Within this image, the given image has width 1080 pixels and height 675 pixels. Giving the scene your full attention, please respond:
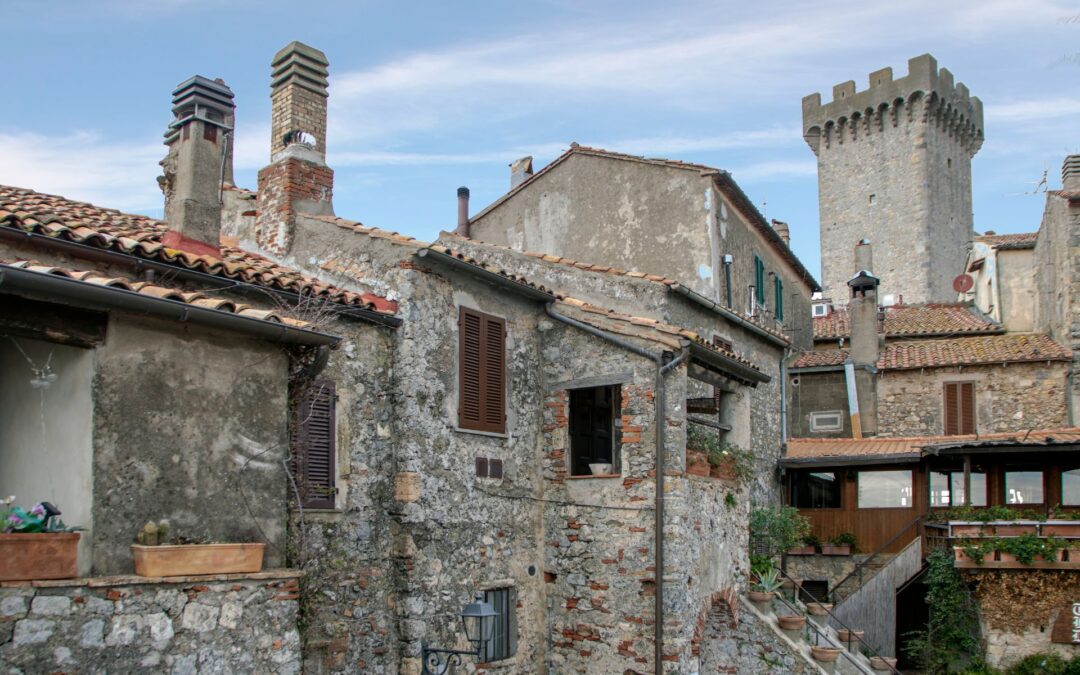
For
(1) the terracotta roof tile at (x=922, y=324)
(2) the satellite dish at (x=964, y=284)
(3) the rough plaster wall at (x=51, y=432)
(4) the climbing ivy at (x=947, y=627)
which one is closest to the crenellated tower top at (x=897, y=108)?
(2) the satellite dish at (x=964, y=284)

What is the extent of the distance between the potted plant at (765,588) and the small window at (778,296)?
29.0ft

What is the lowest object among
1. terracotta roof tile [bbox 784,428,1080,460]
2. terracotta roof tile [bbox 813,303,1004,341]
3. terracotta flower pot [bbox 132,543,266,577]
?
terracotta flower pot [bbox 132,543,266,577]

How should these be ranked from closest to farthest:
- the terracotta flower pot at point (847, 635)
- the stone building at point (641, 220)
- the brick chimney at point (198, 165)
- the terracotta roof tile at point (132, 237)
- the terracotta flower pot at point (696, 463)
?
the terracotta roof tile at point (132, 237)
the brick chimney at point (198, 165)
the terracotta flower pot at point (696, 463)
the terracotta flower pot at point (847, 635)
the stone building at point (641, 220)

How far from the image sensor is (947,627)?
19672mm

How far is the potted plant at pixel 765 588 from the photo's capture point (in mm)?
15922

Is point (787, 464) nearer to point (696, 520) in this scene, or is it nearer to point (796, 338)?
point (796, 338)

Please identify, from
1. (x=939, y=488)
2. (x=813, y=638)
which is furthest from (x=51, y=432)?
(x=939, y=488)

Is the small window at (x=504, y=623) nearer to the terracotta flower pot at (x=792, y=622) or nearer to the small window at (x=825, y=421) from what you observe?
the terracotta flower pot at (x=792, y=622)

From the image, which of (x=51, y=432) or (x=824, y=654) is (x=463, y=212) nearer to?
(x=824, y=654)

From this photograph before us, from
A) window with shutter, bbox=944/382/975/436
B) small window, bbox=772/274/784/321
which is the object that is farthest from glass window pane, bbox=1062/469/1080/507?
small window, bbox=772/274/784/321

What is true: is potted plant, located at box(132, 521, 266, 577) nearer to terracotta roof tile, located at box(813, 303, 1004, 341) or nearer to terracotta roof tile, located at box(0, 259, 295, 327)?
terracotta roof tile, located at box(0, 259, 295, 327)

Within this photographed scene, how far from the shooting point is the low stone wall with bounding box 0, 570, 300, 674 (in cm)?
595

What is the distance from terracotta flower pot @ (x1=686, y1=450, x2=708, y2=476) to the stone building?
221 inches

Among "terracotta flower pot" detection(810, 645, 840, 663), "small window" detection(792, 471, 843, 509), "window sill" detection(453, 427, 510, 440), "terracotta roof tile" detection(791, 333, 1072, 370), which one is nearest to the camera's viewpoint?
"window sill" detection(453, 427, 510, 440)
